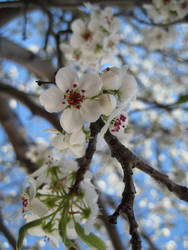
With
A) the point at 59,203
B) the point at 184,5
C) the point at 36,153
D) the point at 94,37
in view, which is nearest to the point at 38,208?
the point at 59,203

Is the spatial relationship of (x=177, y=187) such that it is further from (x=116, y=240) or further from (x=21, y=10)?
(x=21, y=10)

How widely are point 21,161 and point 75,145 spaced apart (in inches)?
78.3

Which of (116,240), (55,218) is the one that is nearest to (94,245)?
(55,218)

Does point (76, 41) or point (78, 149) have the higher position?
point (76, 41)

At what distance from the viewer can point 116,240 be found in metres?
1.97

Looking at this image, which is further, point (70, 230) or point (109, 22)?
point (109, 22)

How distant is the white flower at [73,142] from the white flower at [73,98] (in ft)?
0.06

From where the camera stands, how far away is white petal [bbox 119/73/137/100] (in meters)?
0.61

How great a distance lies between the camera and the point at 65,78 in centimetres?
64

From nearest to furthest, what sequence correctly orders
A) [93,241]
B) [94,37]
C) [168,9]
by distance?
[93,241], [94,37], [168,9]

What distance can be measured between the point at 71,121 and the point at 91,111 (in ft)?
0.20

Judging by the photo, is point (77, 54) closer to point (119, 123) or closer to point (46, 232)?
point (119, 123)

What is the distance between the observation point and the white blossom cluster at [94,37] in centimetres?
130

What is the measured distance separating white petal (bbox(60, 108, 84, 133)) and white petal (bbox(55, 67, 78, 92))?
8cm
